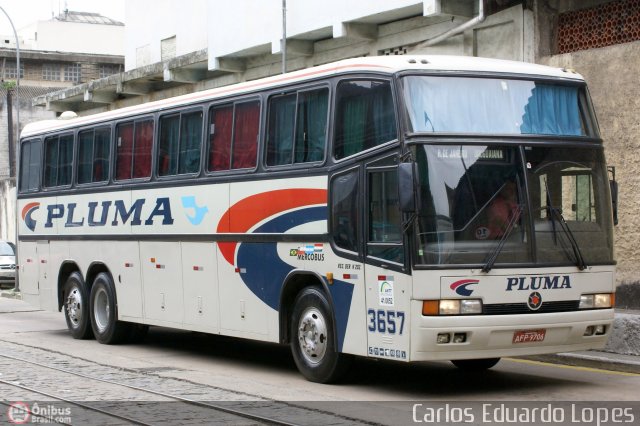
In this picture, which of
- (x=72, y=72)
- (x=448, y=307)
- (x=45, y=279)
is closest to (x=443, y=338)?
(x=448, y=307)

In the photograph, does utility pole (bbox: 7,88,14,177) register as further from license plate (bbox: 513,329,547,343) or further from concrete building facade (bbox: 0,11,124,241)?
license plate (bbox: 513,329,547,343)

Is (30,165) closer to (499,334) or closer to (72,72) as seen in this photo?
(499,334)

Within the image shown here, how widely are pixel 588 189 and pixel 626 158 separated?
6007 mm

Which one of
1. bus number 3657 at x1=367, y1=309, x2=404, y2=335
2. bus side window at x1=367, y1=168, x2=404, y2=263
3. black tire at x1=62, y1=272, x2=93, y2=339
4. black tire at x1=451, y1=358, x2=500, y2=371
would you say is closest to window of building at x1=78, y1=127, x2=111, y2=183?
black tire at x1=62, y1=272, x2=93, y2=339

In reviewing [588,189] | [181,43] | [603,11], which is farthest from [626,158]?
[181,43]

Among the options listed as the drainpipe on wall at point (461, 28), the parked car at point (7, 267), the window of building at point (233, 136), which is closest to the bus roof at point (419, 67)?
the window of building at point (233, 136)

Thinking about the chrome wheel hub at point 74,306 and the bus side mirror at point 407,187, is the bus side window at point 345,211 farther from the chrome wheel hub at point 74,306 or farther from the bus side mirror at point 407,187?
the chrome wheel hub at point 74,306

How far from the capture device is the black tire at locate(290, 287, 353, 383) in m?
11.6

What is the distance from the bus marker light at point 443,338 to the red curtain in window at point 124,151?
6893mm

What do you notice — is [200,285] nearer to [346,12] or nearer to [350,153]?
[350,153]

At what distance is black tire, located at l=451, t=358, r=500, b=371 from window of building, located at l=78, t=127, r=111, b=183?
6.35 metres

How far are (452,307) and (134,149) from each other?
22.7 feet

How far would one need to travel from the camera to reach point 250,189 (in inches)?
511

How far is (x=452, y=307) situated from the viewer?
407 inches
